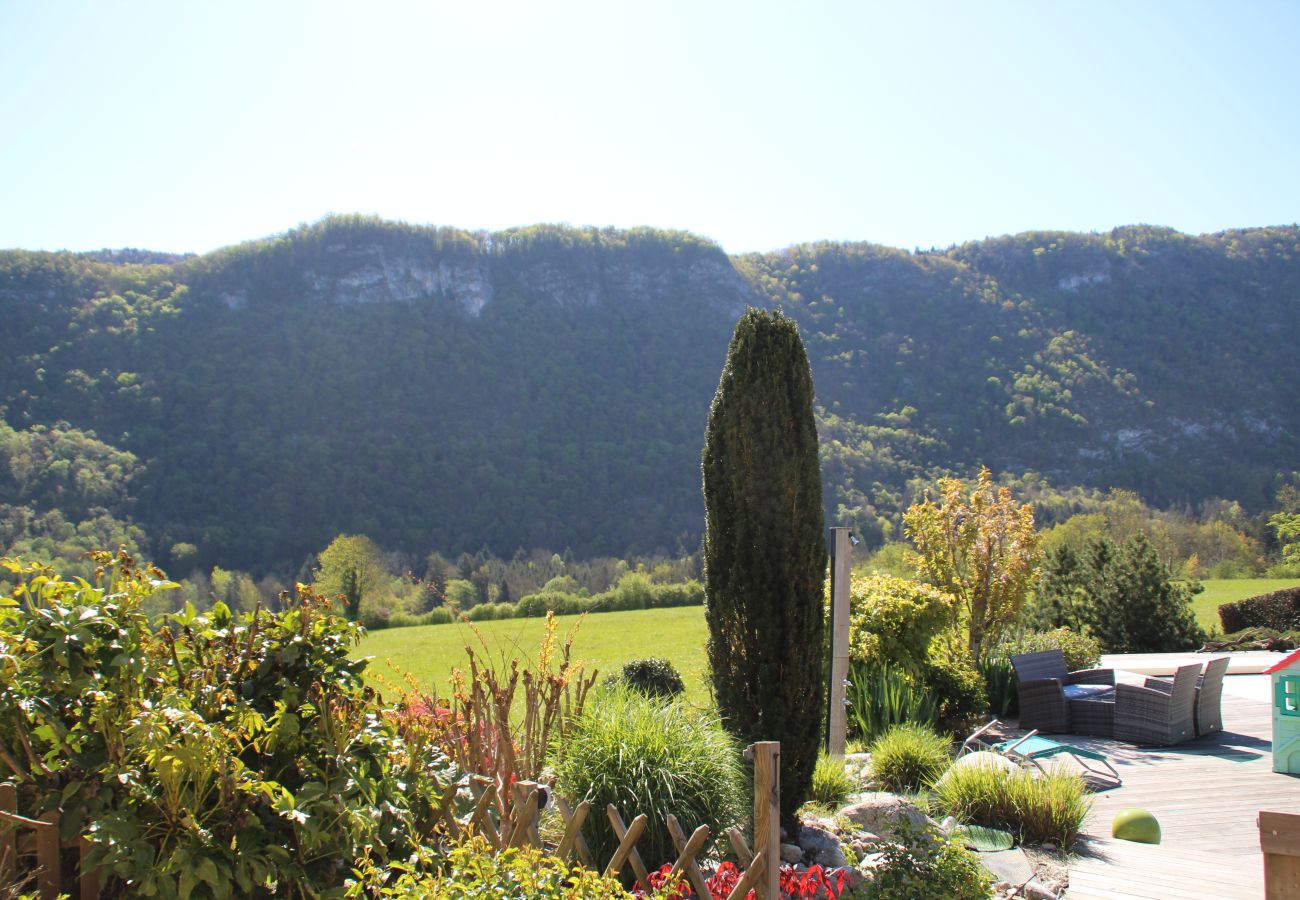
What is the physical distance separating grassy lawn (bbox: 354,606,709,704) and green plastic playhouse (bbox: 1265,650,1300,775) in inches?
379

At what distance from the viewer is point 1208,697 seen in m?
8.35

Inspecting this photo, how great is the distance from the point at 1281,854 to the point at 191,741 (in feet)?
9.16

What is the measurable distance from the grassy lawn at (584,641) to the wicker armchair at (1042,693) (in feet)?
23.7

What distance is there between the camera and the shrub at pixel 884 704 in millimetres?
7590

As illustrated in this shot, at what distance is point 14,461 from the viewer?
127ft

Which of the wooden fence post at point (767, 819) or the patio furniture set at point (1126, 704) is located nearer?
the wooden fence post at point (767, 819)

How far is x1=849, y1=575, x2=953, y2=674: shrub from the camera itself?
8.71 m

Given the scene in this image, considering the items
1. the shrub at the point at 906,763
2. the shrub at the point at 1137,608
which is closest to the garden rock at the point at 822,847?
the shrub at the point at 906,763

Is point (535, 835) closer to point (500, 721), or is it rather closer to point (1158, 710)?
point (500, 721)

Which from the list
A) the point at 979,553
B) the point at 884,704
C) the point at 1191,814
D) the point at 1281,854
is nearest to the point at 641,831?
the point at 1281,854

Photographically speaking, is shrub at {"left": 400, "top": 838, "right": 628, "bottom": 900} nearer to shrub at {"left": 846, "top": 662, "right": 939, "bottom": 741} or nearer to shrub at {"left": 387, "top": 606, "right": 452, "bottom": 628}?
shrub at {"left": 846, "top": 662, "right": 939, "bottom": 741}

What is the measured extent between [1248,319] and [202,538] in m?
68.2

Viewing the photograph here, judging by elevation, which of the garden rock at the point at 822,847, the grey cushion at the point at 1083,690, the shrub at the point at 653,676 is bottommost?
the grey cushion at the point at 1083,690

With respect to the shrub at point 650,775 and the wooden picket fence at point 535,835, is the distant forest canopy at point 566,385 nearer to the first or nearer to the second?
the shrub at point 650,775
